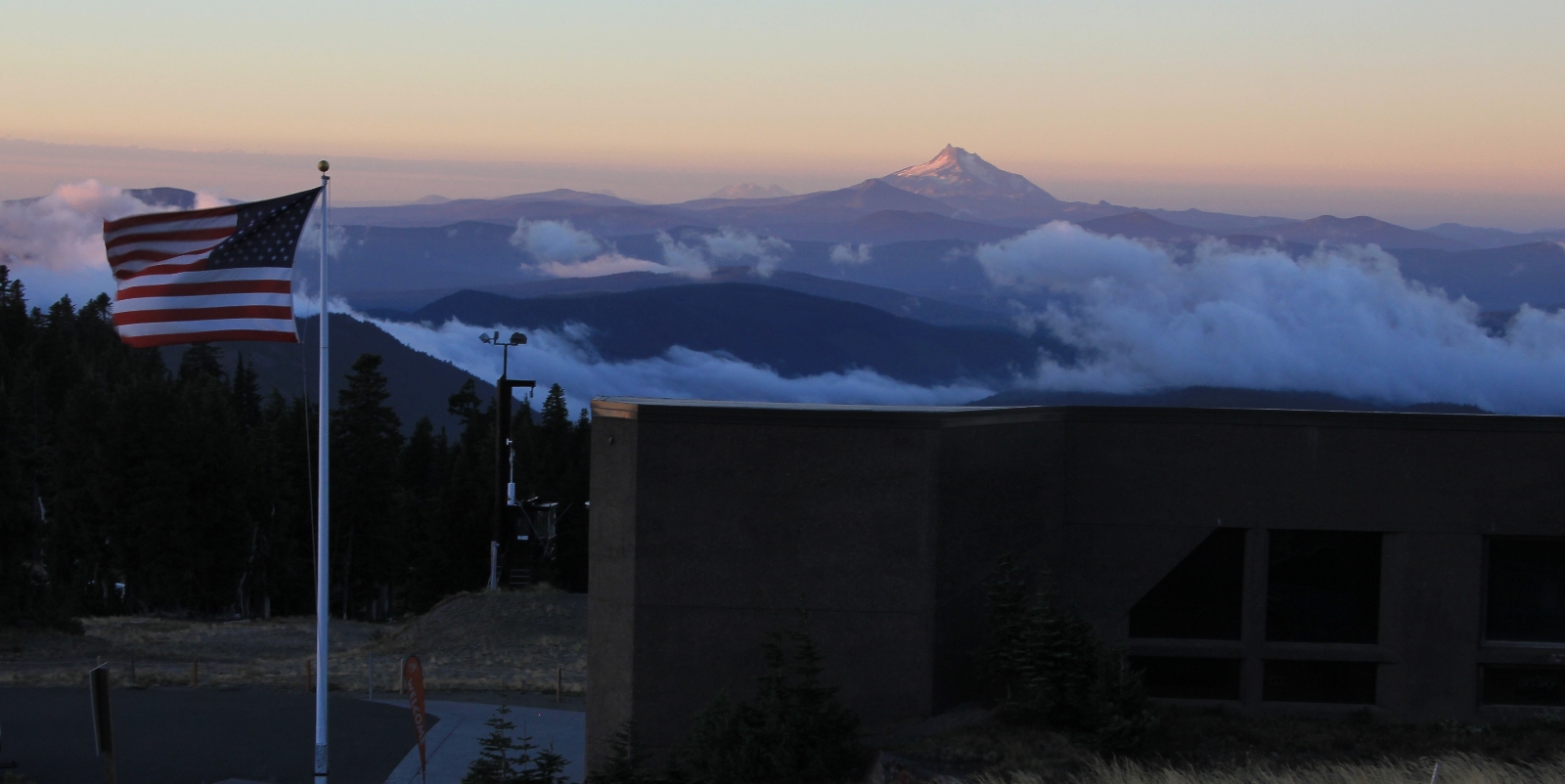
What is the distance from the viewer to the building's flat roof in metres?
12.2

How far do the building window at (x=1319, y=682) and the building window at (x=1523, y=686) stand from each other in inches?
46.2

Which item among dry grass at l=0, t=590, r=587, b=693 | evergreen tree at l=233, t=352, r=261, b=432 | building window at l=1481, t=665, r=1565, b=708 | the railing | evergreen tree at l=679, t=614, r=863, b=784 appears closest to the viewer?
evergreen tree at l=679, t=614, r=863, b=784

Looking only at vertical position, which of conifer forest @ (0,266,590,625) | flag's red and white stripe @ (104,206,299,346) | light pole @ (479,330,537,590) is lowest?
conifer forest @ (0,266,590,625)

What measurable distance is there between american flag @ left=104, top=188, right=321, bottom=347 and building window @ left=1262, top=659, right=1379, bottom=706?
33.7 ft

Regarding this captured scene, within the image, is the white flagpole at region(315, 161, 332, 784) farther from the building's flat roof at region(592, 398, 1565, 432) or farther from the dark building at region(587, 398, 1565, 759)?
the building's flat roof at region(592, 398, 1565, 432)

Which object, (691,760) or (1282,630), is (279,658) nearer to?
(691,760)

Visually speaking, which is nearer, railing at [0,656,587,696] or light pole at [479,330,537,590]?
railing at [0,656,587,696]

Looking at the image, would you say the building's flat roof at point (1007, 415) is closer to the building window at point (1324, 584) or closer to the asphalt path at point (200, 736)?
the building window at point (1324, 584)

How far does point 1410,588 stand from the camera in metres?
13.2

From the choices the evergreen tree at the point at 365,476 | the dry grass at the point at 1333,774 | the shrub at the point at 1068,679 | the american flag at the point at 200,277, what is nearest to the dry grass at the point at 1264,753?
the dry grass at the point at 1333,774

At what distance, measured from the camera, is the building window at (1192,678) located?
13383mm

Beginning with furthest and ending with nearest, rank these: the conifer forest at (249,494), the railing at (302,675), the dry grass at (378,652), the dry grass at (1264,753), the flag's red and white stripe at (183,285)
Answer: the conifer forest at (249,494) → the dry grass at (378,652) → the railing at (302,675) → the flag's red and white stripe at (183,285) → the dry grass at (1264,753)

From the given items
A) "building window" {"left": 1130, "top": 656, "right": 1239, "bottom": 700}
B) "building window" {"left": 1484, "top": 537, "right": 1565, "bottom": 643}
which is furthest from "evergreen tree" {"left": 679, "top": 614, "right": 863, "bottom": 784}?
"building window" {"left": 1484, "top": 537, "right": 1565, "bottom": 643}

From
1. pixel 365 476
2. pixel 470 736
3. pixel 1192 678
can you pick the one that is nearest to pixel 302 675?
pixel 470 736
